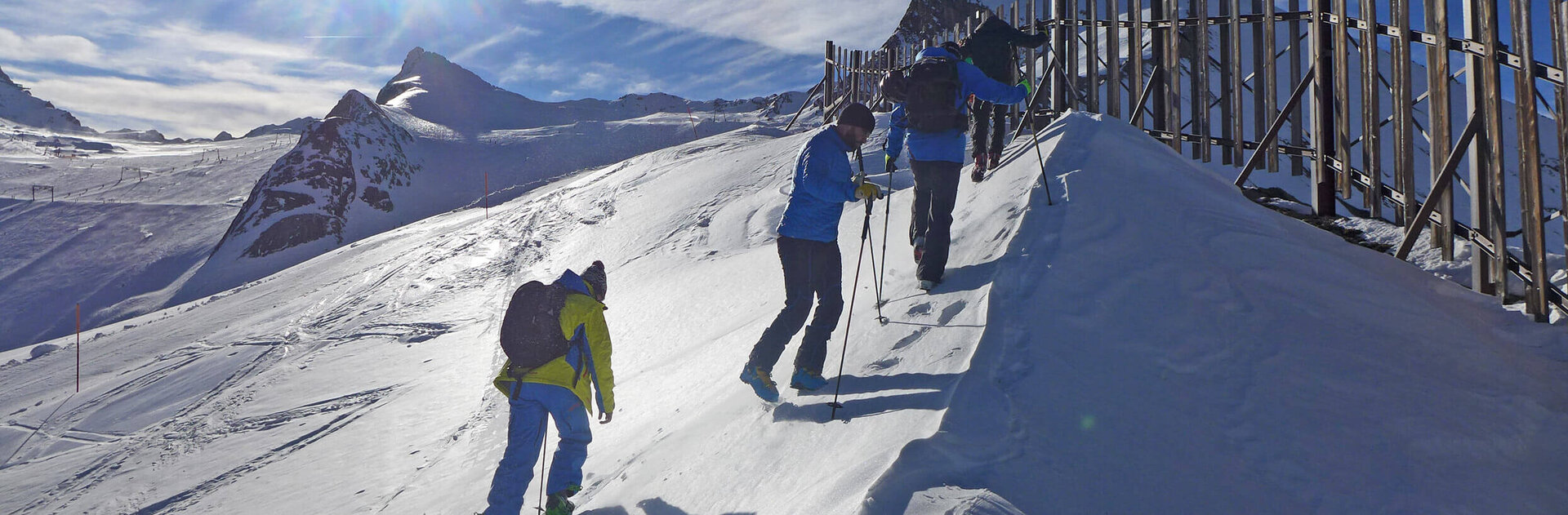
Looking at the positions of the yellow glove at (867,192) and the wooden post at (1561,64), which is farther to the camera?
the yellow glove at (867,192)

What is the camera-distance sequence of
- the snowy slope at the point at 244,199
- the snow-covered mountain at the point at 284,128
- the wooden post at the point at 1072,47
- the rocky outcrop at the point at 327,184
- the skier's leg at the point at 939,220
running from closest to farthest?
the skier's leg at the point at 939,220
the wooden post at the point at 1072,47
the snowy slope at the point at 244,199
the rocky outcrop at the point at 327,184
the snow-covered mountain at the point at 284,128

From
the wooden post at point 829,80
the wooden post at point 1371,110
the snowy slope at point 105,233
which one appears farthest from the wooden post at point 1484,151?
the snowy slope at point 105,233

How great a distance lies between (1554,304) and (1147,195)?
2051 millimetres

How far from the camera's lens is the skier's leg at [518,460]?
158 inches

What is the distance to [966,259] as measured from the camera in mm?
5027

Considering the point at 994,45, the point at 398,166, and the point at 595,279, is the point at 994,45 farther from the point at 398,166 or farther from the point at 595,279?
the point at 398,166

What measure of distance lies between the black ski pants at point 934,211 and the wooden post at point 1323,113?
128 inches

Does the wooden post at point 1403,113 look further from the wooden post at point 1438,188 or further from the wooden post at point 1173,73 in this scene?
the wooden post at point 1173,73

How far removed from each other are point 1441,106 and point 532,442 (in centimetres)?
560

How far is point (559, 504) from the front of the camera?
405 cm

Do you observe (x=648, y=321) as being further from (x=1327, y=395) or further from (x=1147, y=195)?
(x=1327, y=395)

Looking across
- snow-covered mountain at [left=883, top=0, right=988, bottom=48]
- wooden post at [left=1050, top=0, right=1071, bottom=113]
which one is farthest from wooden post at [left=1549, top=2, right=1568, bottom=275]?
snow-covered mountain at [left=883, top=0, right=988, bottom=48]

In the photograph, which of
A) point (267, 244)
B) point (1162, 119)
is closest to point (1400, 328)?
point (1162, 119)

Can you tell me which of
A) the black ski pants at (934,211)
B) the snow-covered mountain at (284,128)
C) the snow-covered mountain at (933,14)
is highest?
the snow-covered mountain at (933,14)
